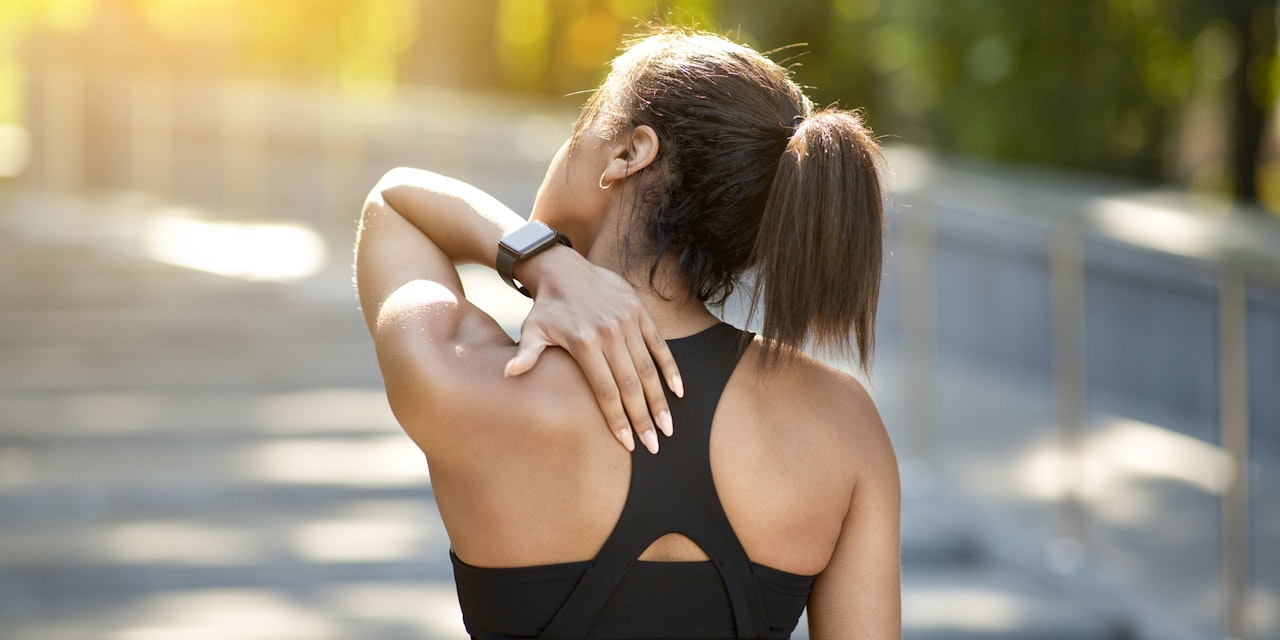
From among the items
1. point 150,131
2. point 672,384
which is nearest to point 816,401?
point 672,384

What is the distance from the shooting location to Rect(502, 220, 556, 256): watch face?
175 cm

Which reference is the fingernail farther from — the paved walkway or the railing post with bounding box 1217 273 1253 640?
the paved walkway

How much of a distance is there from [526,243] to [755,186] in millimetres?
305

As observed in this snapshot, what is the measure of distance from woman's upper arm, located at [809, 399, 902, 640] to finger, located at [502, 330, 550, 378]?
0.42m

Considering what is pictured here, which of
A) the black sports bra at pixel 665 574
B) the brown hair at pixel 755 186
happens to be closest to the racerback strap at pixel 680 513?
the black sports bra at pixel 665 574

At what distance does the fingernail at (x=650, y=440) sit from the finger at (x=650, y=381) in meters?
0.02

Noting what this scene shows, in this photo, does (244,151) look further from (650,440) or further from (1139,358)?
(650,440)

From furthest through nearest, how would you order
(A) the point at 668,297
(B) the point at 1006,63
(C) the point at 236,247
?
(C) the point at 236,247 < (B) the point at 1006,63 < (A) the point at 668,297

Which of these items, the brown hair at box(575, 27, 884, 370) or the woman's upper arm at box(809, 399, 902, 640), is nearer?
the brown hair at box(575, 27, 884, 370)

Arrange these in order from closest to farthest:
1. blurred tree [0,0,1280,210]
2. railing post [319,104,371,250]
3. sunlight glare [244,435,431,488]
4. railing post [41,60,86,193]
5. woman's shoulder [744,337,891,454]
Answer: woman's shoulder [744,337,891,454] < sunlight glare [244,435,431,488] < blurred tree [0,0,1280,210] < railing post [319,104,371,250] < railing post [41,60,86,193]

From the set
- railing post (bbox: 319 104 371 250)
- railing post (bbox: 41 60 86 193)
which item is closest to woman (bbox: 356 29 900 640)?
railing post (bbox: 319 104 371 250)

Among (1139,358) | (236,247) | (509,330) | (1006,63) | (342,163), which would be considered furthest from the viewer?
(342,163)

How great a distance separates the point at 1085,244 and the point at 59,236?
23.2 ft

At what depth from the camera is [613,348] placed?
160 cm
